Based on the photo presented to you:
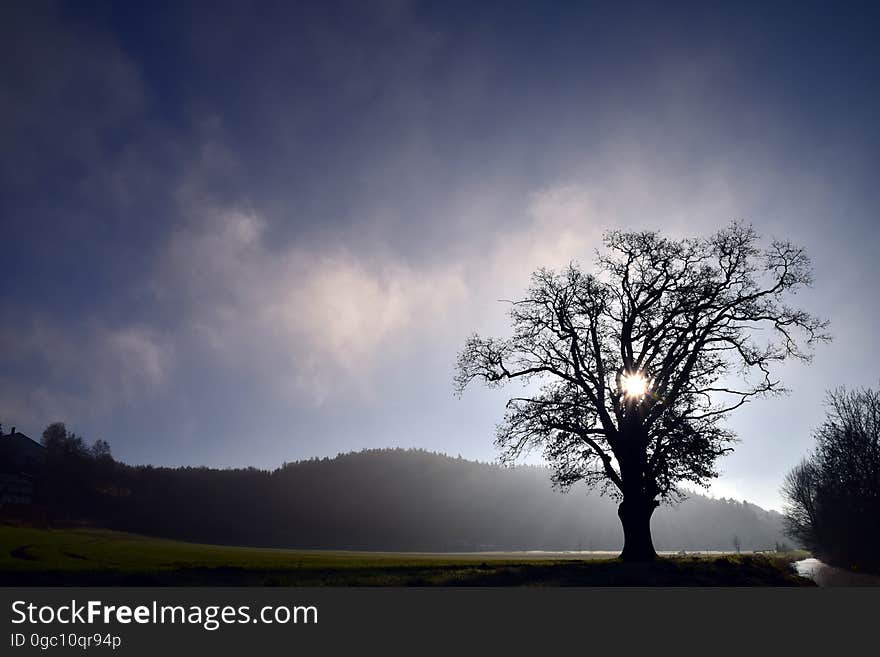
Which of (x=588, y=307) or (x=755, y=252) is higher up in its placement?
(x=755, y=252)

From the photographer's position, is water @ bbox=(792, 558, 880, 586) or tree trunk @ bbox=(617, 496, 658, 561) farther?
water @ bbox=(792, 558, 880, 586)

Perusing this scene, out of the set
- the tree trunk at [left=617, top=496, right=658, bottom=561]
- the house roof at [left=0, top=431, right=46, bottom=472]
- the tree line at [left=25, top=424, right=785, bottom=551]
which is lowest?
the tree line at [left=25, top=424, right=785, bottom=551]

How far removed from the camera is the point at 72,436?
144 metres

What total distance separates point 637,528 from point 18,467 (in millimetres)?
134366

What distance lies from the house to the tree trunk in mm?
105994

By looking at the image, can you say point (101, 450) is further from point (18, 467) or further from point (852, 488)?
point (852, 488)

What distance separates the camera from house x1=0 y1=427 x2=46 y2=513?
97000 millimetres

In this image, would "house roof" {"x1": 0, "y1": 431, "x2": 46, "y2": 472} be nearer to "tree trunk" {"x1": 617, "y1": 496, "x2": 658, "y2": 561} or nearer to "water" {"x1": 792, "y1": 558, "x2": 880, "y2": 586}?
"tree trunk" {"x1": 617, "y1": 496, "x2": 658, "y2": 561}

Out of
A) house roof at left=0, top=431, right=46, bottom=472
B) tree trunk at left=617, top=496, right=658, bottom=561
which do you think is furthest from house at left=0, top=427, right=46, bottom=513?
tree trunk at left=617, top=496, right=658, bottom=561

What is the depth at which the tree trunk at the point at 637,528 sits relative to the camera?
2802cm

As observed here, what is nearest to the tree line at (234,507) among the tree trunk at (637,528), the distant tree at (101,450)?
the distant tree at (101,450)
